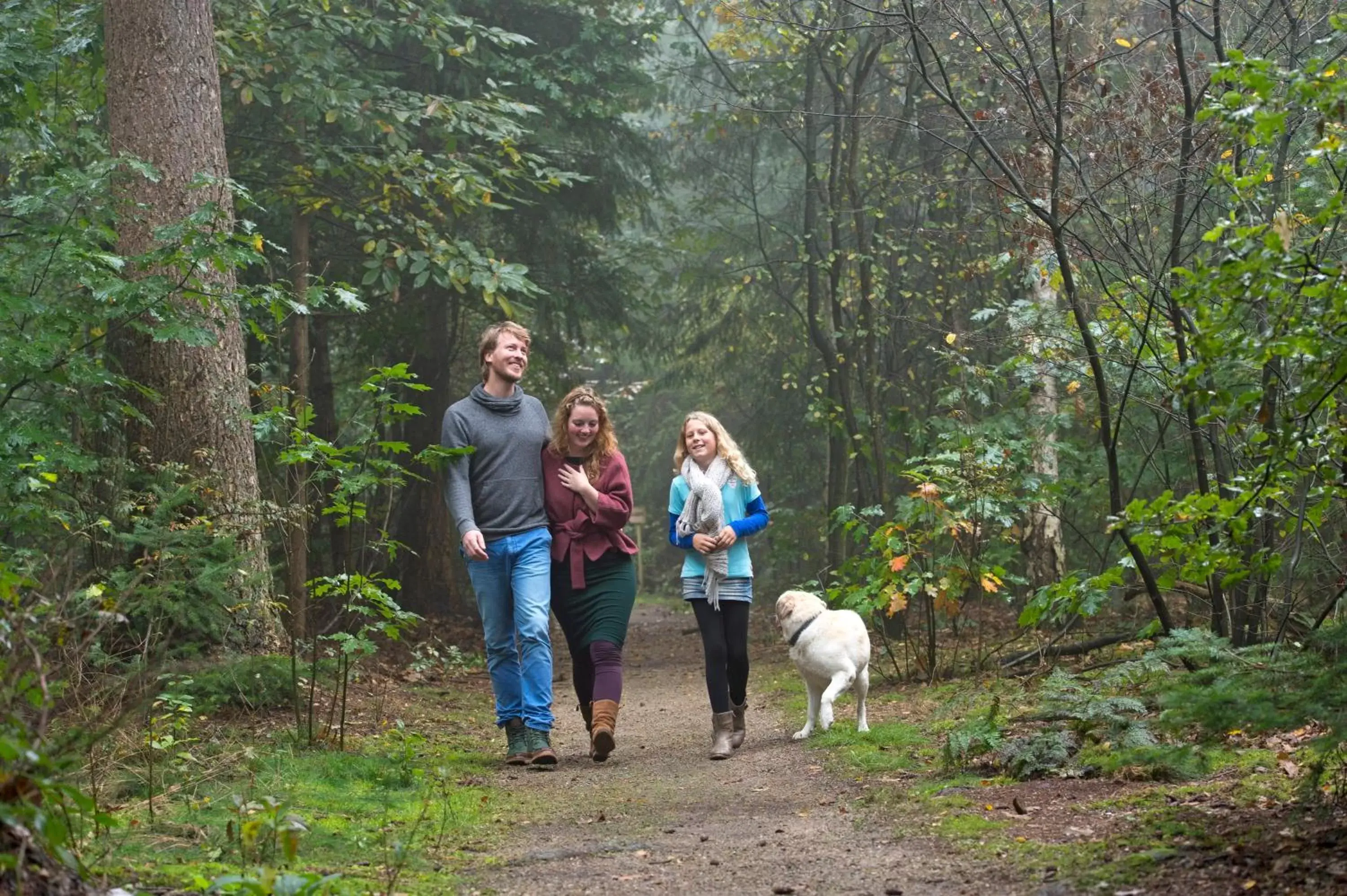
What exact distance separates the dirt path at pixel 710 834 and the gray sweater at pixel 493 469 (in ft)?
4.79

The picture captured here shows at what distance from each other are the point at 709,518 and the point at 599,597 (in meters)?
0.81

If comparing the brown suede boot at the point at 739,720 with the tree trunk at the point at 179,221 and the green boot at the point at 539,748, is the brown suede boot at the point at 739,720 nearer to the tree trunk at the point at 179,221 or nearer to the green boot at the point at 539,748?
the green boot at the point at 539,748

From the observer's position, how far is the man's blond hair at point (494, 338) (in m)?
7.38

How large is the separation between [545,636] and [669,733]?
2256mm

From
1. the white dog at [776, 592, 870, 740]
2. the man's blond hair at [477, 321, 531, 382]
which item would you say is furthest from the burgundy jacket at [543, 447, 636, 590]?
the white dog at [776, 592, 870, 740]

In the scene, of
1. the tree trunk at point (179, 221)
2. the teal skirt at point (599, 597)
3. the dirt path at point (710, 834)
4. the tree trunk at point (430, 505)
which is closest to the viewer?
the dirt path at point (710, 834)

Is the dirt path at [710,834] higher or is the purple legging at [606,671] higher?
the purple legging at [606,671]

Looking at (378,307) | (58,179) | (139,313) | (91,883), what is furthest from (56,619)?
(378,307)

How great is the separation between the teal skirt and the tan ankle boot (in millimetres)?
774

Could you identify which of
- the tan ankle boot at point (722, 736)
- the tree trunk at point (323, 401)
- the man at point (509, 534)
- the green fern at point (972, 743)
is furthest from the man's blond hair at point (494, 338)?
the tree trunk at point (323, 401)

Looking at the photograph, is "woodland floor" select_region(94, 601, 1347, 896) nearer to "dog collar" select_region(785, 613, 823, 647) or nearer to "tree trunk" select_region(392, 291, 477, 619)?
"dog collar" select_region(785, 613, 823, 647)

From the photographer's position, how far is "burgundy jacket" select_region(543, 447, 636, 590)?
7309 mm

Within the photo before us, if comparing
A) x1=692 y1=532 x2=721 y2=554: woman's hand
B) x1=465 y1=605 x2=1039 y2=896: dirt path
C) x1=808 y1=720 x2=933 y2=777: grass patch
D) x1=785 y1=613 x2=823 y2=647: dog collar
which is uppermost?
x1=692 y1=532 x2=721 y2=554: woman's hand

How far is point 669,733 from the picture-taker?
8945 mm
